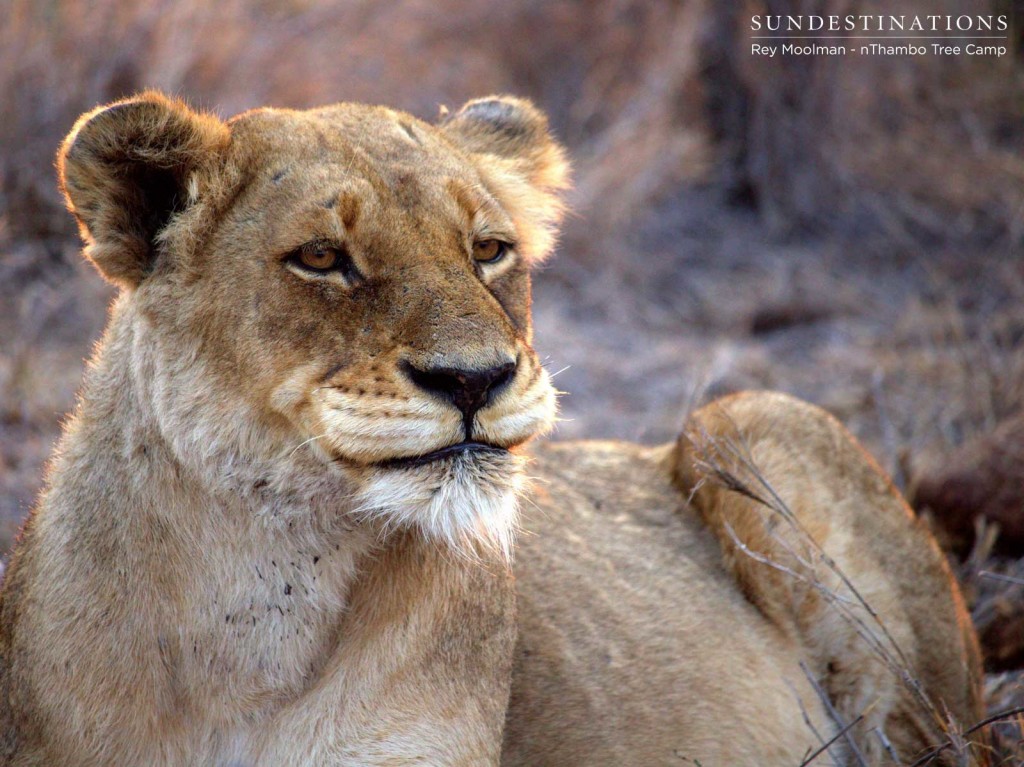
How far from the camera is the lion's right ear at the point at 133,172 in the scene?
272 centimetres

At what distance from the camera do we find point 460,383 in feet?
8.38

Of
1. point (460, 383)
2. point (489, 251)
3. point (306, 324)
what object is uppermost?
point (489, 251)

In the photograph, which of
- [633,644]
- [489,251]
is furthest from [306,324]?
[633,644]

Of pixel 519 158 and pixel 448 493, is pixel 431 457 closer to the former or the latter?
pixel 448 493

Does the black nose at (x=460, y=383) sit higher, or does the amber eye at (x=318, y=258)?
the amber eye at (x=318, y=258)

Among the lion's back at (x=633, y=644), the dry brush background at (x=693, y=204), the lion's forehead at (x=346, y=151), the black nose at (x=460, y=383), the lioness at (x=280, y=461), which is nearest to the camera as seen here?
the black nose at (x=460, y=383)

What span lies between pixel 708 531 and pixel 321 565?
1930mm

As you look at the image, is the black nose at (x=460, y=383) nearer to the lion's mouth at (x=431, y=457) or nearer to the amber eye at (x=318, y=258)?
the lion's mouth at (x=431, y=457)

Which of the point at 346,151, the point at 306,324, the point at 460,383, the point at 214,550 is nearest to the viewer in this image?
the point at 460,383

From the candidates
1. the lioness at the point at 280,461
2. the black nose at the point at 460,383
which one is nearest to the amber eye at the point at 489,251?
the lioness at the point at 280,461

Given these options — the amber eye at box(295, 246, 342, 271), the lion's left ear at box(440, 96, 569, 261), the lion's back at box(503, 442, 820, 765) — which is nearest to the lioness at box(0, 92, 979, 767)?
the amber eye at box(295, 246, 342, 271)

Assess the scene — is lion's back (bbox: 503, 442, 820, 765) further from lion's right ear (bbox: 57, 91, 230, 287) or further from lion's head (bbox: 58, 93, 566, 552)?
lion's right ear (bbox: 57, 91, 230, 287)

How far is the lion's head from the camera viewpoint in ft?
8.52

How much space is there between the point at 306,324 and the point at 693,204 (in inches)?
375
